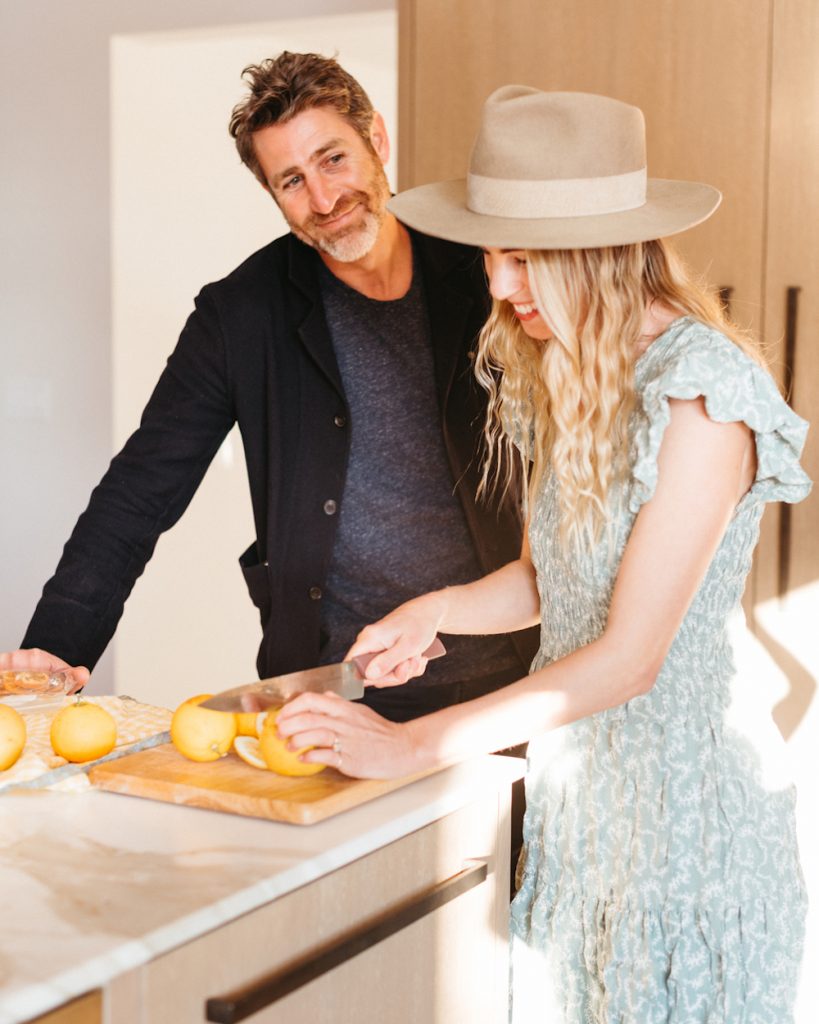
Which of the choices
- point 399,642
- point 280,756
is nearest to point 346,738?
point 280,756

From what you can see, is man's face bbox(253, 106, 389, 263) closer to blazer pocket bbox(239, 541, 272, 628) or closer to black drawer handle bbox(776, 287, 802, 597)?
blazer pocket bbox(239, 541, 272, 628)

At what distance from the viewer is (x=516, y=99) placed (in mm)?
1387

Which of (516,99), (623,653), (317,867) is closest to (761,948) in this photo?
(623,653)

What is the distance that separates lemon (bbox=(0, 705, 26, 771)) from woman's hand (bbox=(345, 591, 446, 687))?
0.36 m

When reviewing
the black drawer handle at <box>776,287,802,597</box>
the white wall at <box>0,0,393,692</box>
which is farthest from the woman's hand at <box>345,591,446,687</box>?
the white wall at <box>0,0,393,692</box>

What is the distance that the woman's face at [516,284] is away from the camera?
139cm

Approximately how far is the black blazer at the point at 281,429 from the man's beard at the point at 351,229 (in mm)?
84

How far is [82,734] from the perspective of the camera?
1.35 metres

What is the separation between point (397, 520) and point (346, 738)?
33.6 inches

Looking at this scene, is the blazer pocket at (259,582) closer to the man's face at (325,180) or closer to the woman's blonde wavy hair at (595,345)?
the man's face at (325,180)

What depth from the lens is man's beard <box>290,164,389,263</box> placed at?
2002mm

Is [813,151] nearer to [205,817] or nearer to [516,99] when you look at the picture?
[516,99]

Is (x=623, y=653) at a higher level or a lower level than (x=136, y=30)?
lower

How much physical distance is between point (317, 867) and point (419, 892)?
0.19 m
